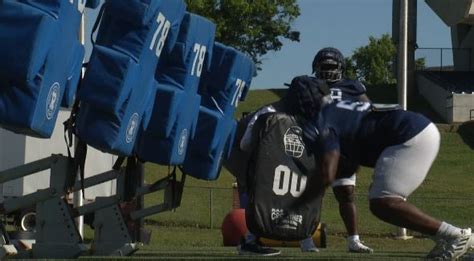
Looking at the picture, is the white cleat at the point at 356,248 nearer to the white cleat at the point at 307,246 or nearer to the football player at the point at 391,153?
the white cleat at the point at 307,246

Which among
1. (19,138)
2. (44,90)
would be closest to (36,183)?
(19,138)

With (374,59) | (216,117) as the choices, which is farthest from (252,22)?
(216,117)

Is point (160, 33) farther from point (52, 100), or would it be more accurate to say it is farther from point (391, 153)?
point (391, 153)

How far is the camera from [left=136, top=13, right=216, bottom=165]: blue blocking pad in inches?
388

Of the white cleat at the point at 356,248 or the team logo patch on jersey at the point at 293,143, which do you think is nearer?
the team logo patch on jersey at the point at 293,143

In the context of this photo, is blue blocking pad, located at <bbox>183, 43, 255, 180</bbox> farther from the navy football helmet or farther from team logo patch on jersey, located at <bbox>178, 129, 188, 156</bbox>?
the navy football helmet

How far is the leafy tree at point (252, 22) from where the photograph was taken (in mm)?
63188

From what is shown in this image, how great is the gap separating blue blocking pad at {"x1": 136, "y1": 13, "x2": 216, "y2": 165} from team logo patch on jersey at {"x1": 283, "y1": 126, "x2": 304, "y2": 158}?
109 centimetres

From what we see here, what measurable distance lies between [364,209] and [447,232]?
18.6 m

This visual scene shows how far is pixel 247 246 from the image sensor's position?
9812 millimetres

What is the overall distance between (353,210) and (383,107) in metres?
2.37

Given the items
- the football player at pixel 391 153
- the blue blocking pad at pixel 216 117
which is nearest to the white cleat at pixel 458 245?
the football player at pixel 391 153

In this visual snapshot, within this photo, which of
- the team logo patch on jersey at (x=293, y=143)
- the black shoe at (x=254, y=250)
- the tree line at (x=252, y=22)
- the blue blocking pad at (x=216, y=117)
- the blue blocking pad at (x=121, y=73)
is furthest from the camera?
the tree line at (x=252, y=22)

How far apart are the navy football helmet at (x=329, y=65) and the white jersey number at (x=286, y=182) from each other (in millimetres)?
1033
